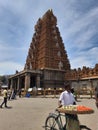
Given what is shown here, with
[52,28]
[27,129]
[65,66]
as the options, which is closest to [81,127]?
[27,129]

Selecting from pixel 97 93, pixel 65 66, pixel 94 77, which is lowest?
pixel 97 93

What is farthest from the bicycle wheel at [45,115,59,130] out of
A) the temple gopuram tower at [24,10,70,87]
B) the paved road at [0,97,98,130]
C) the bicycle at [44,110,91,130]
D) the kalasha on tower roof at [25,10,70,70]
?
the kalasha on tower roof at [25,10,70,70]

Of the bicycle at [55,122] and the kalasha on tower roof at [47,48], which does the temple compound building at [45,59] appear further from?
the bicycle at [55,122]

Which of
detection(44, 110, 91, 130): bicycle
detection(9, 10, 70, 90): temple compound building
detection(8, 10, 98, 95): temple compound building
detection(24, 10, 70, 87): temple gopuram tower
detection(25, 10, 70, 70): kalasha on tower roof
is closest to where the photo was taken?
detection(44, 110, 91, 130): bicycle

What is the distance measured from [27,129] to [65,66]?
44.0 metres

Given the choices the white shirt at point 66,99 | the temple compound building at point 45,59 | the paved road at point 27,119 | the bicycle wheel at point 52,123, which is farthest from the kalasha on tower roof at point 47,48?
the white shirt at point 66,99

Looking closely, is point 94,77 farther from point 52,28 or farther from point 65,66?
point 52,28

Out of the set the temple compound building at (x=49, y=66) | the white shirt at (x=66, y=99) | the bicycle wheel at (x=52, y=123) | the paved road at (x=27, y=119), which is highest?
the temple compound building at (x=49, y=66)

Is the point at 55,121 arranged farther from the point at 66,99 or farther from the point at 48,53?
the point at 48,53

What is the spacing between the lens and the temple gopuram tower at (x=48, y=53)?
1779 inches

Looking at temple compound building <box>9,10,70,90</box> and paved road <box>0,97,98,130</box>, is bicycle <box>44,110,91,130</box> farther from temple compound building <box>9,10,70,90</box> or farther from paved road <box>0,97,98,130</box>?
temple compound building <box>9,10,70,90</box>

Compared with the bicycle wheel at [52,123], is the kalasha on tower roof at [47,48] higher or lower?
higher

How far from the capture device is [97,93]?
5.88 metres

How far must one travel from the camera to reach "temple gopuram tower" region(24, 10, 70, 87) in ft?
148
